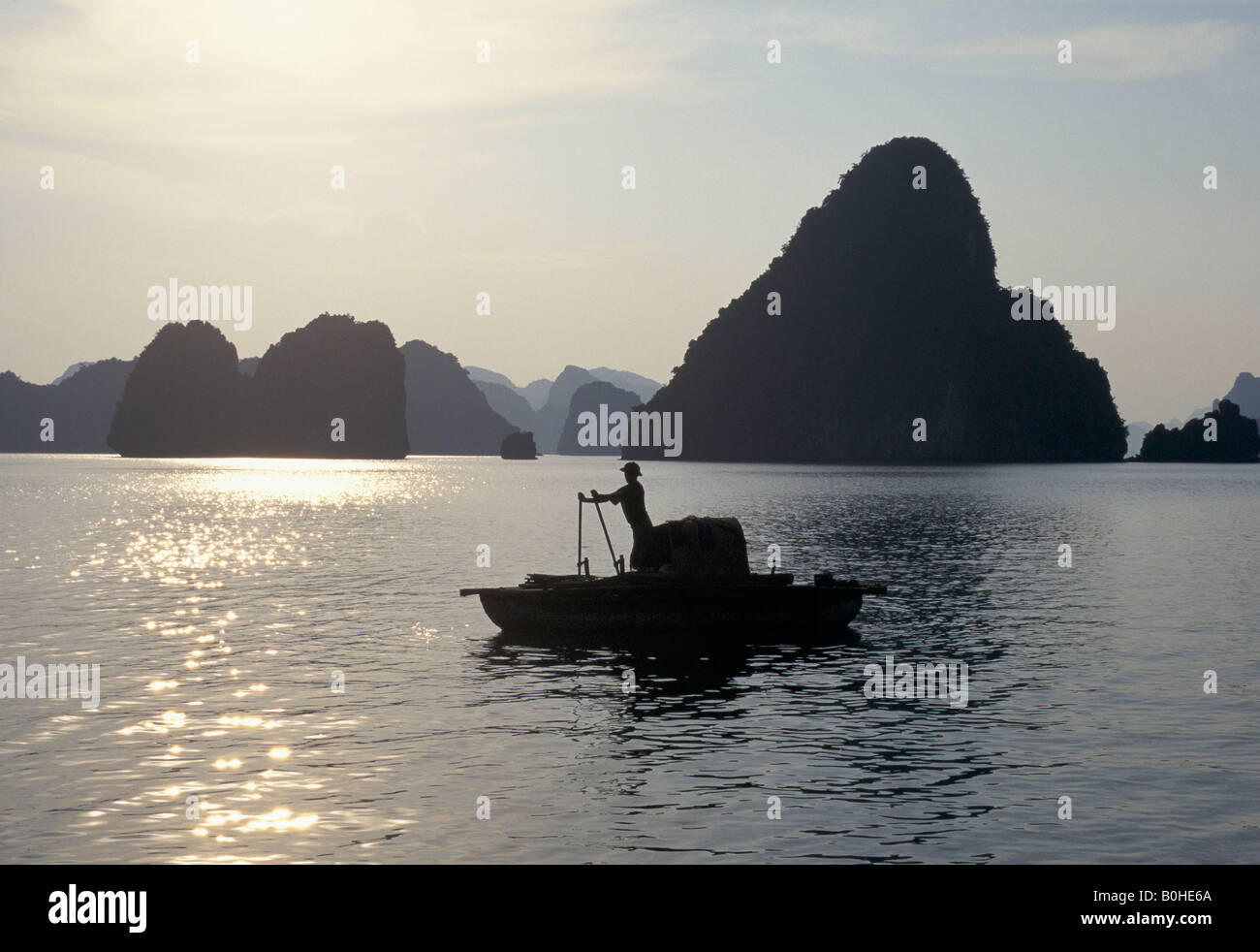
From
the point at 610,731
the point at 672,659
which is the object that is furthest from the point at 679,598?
the point at 610,731

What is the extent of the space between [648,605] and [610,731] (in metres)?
9.20

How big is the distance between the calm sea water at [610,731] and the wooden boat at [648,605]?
0.73 meters

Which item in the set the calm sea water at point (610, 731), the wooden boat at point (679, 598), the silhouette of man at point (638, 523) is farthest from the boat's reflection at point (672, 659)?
the silhouette of man at point (638, 523)

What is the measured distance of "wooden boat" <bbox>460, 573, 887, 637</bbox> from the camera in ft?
92.5

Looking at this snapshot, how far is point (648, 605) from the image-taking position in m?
28.3

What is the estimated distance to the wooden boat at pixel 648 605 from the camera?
28.2 meters

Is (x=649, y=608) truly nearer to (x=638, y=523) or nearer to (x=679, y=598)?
(x=679, y=598)

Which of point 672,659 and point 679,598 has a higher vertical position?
point 679,598

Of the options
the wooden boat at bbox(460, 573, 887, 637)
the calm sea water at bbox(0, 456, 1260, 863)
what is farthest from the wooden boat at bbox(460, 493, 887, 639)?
the calm sea water at bbox(0, 456, 1260, 863)

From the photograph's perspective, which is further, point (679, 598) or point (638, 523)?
point (638, 523)

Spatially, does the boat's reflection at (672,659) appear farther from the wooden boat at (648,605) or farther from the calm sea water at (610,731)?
the wooden boat at (648,605)

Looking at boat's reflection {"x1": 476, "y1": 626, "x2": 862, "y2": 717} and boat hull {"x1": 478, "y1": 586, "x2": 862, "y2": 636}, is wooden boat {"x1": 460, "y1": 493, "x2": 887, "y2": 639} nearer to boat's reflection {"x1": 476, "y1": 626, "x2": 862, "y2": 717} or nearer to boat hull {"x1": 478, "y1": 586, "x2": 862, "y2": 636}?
boat hull {"x1": 478, "y1": 586, "x2": 862, "y2": 636}
